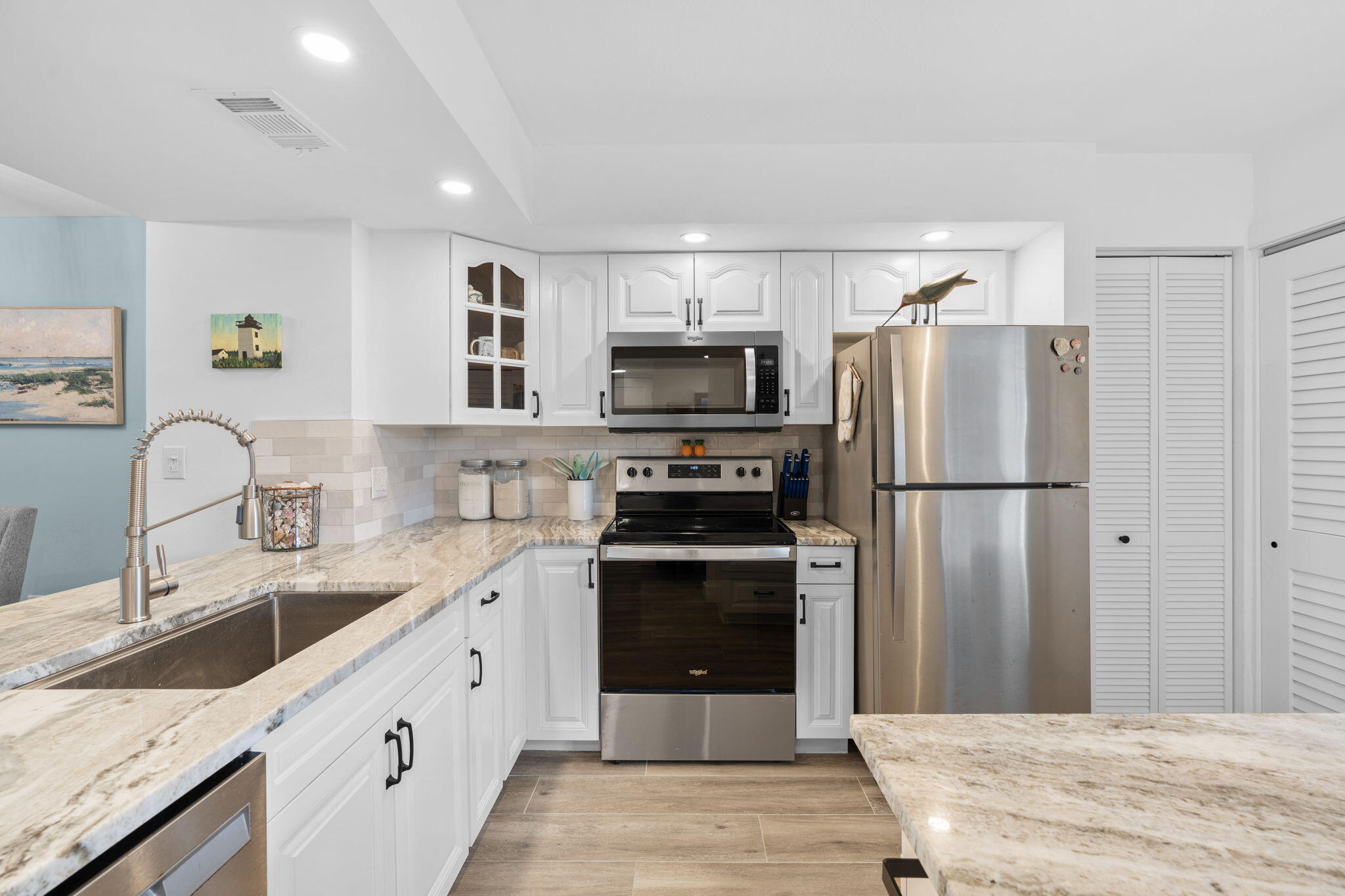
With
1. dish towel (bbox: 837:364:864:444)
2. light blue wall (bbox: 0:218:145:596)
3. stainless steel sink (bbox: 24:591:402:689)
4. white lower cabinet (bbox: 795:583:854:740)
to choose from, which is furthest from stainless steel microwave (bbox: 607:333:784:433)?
light blue wall (bbox: 0:218:145:596)

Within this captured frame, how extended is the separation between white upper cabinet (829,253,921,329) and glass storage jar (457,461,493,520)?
179 centimetres

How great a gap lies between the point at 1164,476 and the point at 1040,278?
103 centimetres

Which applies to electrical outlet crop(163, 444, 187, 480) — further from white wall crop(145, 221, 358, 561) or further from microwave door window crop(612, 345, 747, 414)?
microwave door window crop(612, 345, 747, 414)

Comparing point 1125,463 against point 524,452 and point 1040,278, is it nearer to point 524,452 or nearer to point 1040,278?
point 1040,278

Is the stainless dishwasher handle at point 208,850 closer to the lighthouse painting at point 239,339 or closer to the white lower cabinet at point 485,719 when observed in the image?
the white lower cabinet at point 485,719

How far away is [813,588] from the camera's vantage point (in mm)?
2400

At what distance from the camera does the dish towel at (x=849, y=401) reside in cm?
233

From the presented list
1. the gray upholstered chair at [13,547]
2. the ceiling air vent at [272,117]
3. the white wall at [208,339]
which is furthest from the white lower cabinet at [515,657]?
the gray upholstered chair at [13,547]

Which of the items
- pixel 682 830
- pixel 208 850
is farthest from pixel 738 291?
pixel 208 850

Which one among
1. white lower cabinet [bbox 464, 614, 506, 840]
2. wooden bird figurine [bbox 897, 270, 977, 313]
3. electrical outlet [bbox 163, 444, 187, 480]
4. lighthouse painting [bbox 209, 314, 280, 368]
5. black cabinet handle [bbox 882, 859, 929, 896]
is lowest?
white lower cabinet [bbox 464, 614, 506, 840]

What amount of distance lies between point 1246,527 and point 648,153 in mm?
2980

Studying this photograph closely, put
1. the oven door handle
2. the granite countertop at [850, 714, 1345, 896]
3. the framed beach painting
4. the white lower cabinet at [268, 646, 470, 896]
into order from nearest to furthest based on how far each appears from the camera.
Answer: the granite countertop at [850, 714, 1345, 896] < the white lower cabinet at [268, 646, 470, 896] < the oven door handle < the framed beach painting

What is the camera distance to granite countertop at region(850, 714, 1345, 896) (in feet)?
1.76

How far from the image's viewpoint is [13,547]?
2.38m
